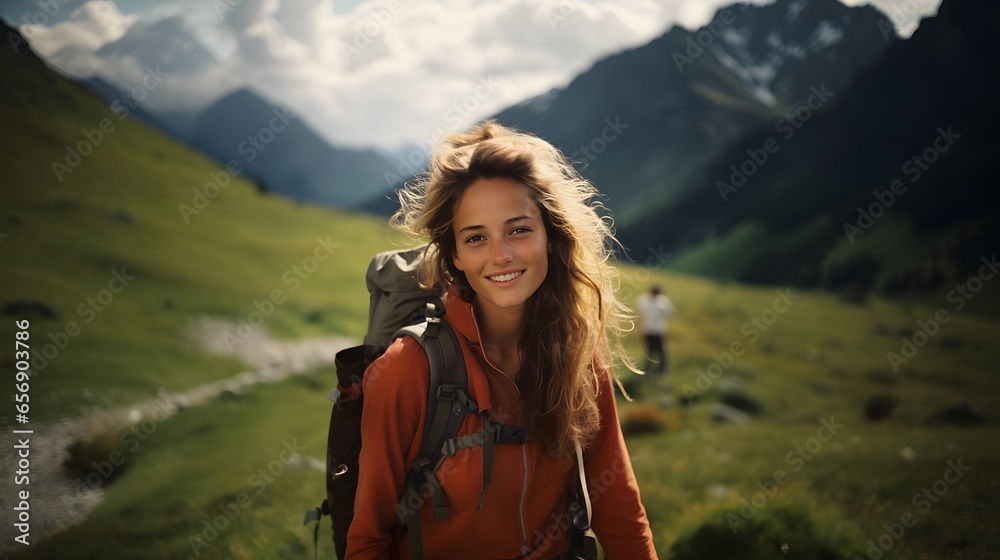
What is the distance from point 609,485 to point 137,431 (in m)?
9.79

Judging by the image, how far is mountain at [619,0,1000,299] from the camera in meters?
64.0

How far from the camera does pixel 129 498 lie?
307 inches

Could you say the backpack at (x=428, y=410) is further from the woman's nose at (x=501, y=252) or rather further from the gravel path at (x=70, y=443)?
the gravel path at (x=70, y=443)

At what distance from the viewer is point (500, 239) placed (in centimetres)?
312

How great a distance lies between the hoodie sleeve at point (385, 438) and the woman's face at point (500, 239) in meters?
0.62
